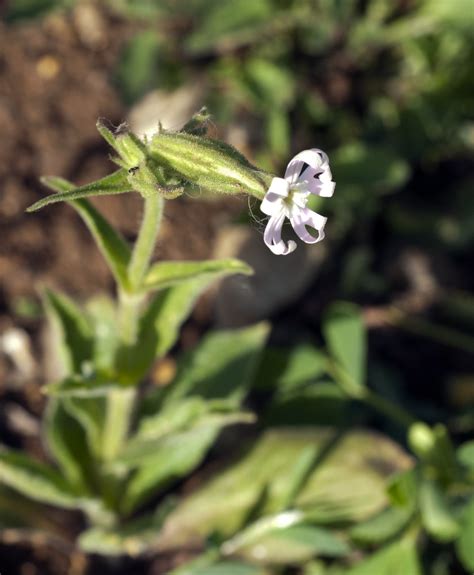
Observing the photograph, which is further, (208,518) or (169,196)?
(208,518)

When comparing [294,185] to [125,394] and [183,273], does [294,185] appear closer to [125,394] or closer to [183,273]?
[183,273]

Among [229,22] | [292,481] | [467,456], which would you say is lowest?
[467,456]

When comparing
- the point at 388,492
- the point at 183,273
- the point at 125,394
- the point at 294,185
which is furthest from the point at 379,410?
the point at 294,185

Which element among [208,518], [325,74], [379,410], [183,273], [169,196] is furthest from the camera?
[325,74]

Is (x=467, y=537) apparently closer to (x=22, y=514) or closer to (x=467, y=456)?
(x=467, y=456)

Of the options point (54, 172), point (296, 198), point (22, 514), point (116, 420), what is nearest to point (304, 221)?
point (296, 198)

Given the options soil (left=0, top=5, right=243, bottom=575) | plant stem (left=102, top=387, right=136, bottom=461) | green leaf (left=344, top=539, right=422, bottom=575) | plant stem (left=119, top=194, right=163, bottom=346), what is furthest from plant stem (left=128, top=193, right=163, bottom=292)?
soil (left=0, top=5, right=243, bottom=575)

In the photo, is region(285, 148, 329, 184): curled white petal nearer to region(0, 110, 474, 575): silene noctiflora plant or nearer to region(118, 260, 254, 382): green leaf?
region(0, 110, 474, 575): silene noctiflora plant
